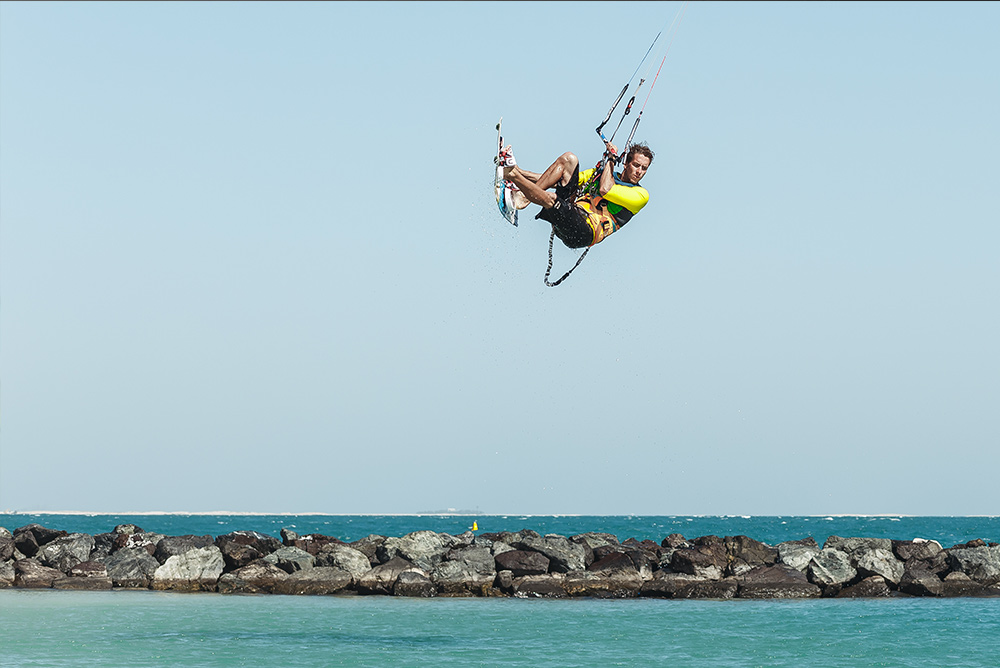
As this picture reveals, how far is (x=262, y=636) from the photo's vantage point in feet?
76.1

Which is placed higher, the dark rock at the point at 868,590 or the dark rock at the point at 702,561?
the dark rock at the point at 702,561

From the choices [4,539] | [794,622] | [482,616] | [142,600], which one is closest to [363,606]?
[482,616]

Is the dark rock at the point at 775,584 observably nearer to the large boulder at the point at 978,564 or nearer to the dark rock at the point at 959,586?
the dark rock at the point at 959,586

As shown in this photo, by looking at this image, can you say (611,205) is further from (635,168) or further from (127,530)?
(127,530)

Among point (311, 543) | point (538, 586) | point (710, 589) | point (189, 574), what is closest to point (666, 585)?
point (710, 589)

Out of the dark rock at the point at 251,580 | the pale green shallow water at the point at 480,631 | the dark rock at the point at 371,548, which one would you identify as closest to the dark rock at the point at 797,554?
the pale green shallow water at the point at 480,631

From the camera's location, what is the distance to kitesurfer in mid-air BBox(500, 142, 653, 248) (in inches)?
517

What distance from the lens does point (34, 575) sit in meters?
30.8

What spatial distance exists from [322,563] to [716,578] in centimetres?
1066

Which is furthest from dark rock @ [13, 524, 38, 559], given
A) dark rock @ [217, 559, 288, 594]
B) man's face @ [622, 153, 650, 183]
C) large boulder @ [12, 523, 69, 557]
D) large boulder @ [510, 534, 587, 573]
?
man's face @ [622, 153, 650, 183]

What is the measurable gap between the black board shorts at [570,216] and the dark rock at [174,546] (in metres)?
22.4

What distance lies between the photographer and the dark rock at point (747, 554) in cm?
3203

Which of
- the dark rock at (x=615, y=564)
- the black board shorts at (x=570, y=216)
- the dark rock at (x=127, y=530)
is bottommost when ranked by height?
the dark rock at (x=615, y=564)

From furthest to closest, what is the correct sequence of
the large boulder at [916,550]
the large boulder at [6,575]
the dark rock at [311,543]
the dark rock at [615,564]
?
the dark rock at [311,543] < the large boulder at [916,550] < the dark rock at [615,564] < the large boulder at [6,575]
